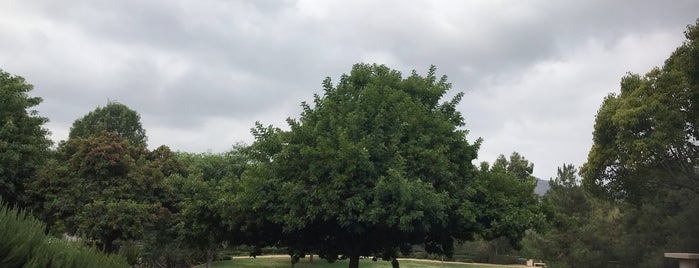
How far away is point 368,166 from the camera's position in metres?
14.8

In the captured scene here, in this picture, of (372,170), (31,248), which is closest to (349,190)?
(372,170)

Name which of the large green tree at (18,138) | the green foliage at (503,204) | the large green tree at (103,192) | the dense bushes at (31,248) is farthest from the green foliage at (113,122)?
the dense bushes at (31,248)

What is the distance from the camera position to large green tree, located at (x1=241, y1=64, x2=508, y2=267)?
47.8ft

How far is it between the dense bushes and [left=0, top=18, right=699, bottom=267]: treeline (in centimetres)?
130

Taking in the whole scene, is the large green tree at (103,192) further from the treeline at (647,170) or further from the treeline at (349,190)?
the treeline at (647,170)

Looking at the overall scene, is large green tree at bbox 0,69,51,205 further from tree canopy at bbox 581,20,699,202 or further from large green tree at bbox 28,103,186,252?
tree canopy at bbox 581,20,699,202

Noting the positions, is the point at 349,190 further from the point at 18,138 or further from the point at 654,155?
the point at 18,138

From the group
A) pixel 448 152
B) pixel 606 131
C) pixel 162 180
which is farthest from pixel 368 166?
pixel 606 131

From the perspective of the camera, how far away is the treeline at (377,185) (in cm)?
1525

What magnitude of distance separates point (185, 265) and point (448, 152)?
30.7 m

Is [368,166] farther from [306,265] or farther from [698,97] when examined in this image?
[306,265]

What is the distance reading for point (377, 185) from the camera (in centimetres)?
1430

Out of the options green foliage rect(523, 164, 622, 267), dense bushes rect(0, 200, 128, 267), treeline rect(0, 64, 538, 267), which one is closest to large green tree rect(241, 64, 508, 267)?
treeline rect(0, 64, 538, 267)

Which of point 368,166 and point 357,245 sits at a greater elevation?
point 368,166
